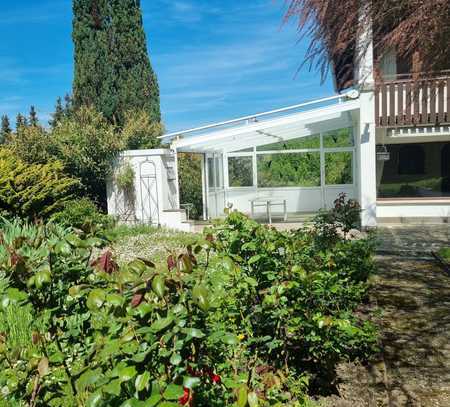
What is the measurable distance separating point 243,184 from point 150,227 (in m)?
5.08

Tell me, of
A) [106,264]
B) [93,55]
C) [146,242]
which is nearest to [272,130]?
[146,242]

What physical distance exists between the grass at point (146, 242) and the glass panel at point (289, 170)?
204 inches

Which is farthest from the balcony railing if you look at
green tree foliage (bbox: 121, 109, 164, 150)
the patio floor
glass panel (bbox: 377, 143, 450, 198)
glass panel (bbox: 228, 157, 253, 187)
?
green tree foliage (bbox: 121, 109, 164, 150)

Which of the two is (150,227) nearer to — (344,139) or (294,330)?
(344,139)

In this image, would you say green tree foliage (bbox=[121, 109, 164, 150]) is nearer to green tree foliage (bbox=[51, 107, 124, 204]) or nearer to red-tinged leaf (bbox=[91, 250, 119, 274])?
green tree foliage (bbox=[51, 107, 124, 204])

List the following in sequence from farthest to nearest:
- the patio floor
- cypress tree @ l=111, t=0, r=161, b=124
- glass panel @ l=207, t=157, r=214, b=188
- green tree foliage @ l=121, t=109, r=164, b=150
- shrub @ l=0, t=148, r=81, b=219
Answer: cypress tree @ l=111, t=0, r=161, b=124, glass panel @ l=207, t=157, r=214, b=188, green tree foliage @ l=121, t=109, r=164, b=150, shrub @ l=0, t=148, r=81, b=219, the patio floor

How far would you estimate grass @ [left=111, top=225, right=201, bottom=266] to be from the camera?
8.82 m

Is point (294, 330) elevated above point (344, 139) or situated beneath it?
situated beneath

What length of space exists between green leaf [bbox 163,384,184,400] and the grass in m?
6.53

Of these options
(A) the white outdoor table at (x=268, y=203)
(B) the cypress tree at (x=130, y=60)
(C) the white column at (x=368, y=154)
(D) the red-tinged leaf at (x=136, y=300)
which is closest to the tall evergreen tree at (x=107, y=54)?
(B) the cypress tree at (x=130, y=60)

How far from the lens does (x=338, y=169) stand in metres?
15.3

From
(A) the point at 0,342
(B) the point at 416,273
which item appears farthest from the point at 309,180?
(A) the point at 0,342

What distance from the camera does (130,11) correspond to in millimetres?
19062

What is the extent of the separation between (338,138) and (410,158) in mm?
2423
